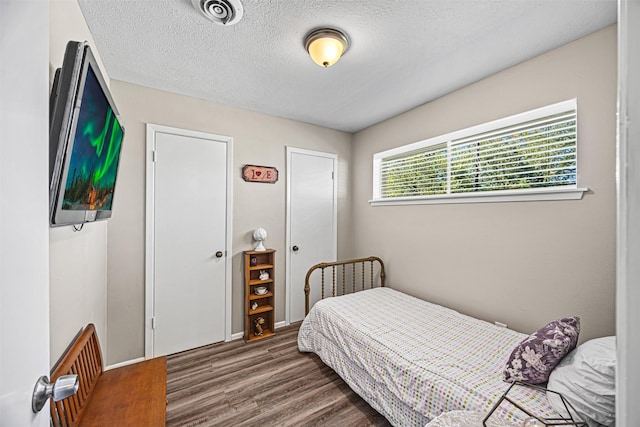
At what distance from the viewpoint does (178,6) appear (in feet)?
4.75

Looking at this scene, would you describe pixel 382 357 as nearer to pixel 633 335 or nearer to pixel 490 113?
pixel 633 335

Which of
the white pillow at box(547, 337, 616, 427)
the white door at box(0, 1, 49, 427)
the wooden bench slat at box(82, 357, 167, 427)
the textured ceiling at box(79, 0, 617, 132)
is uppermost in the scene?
the textured ceiling at box(79, 0, 617, 132)

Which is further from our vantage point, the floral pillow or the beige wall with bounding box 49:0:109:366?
the floral pillow

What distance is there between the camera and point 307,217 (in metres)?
3.30

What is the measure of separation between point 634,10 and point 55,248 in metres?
1.83

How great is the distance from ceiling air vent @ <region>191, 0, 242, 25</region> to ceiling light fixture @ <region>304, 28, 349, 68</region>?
46 centimetres

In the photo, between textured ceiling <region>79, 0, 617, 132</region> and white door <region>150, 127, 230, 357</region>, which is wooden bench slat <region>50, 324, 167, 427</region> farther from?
textured ceiling <region>79, 0, 617, 132</region>

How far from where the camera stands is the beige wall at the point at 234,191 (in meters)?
2.26

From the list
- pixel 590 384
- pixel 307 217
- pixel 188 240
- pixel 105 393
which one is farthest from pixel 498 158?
pixel 105 393

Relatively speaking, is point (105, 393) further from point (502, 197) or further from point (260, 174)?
point (502, 197)

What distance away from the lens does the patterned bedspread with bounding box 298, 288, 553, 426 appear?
52.2 inches

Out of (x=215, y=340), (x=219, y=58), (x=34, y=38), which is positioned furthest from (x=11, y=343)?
(x=215, y=340)

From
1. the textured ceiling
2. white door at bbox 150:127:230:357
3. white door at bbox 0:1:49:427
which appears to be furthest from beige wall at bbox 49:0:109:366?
white door at bbox 0:1:49:427

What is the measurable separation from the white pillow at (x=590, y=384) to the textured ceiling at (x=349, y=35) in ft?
5.93
